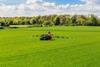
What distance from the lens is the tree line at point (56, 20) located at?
16638cm

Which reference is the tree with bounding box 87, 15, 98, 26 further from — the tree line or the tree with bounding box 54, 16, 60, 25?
the tree with bounding box 54, 16, 60, 25

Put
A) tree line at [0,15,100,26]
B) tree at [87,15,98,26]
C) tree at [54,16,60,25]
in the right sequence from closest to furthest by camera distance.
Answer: tree at [87,15,98,26] → tree line at [0,15,100,26] → tree at [54,16,60,25]

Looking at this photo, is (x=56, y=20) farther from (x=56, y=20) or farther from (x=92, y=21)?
(x=92, y=21)

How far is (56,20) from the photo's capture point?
573 ft

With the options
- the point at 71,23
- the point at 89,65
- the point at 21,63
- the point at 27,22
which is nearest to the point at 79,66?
the point at 89,65

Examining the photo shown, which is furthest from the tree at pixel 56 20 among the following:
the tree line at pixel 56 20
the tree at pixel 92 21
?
the tree at pixel 92 21

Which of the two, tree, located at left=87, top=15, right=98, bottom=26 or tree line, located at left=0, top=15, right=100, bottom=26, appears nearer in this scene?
tree, located at left=87, top=15, right=98, bottom=26

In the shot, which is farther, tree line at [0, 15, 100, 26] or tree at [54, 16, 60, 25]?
tree at [54, 16, 60, 25]

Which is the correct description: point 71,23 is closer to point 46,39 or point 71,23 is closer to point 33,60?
point 46,39

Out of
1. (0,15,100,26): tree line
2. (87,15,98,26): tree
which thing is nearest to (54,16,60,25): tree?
(0,15,100,26): tree line

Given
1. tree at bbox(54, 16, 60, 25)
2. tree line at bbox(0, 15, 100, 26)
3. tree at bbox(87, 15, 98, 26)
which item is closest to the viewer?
tree at bbox(87, 15, 98, 26)

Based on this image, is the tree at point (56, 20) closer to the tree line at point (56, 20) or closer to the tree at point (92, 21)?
the tree line at point (56, 20)

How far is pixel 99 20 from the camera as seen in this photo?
560ft

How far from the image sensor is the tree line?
166375 millimetres
